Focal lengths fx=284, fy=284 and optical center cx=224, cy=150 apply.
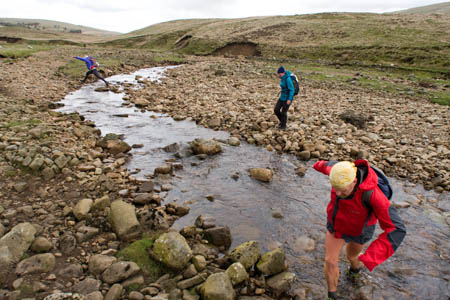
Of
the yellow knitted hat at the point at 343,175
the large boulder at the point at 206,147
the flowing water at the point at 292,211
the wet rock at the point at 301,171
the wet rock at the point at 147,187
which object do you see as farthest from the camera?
the large boulder at the point at 206,147

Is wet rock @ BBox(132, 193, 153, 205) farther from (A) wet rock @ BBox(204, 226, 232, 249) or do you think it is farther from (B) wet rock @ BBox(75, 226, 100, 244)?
(A) wet rock @ BBox(204, 226, 232, 249)

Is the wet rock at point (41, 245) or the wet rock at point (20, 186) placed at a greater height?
the wet rock at point (20, 186)

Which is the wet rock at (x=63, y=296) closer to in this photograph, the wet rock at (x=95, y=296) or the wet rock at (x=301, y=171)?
the wet rock at (x=95, y=296)

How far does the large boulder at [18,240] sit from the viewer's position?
5436 mm

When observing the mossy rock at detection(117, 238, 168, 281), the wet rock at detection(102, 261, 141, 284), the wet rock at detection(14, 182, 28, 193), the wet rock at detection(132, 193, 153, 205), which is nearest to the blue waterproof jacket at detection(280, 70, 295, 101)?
the wet rock at detection(132, 193, 153, 205)

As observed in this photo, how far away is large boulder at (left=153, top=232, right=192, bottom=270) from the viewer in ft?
18.4

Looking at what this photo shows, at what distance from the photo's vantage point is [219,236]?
6.76m

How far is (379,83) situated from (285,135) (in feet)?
48.4

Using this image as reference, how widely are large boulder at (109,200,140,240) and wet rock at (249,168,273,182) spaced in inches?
188

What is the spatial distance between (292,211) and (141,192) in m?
4.56

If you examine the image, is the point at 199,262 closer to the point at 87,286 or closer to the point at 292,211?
the point at 87,286

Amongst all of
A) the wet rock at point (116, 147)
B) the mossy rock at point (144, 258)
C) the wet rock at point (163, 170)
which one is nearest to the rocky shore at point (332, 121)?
the wet rock at point (163, 170)

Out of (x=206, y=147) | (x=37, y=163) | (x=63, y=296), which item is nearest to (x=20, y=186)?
(x=37, y=163)

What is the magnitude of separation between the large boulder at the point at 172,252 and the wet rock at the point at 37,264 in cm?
193
